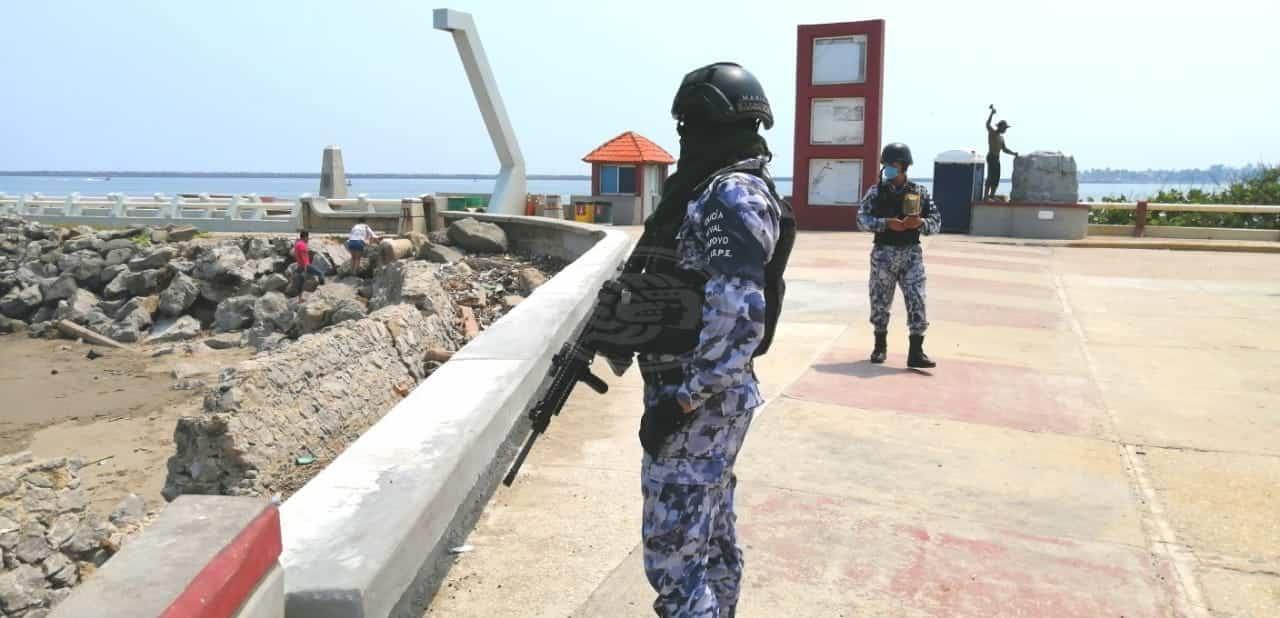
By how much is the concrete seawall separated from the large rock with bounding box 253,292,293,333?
9009 mm

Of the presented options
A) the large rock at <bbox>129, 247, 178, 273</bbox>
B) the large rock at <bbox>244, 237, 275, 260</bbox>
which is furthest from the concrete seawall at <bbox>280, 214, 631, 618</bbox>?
the large rock at <bbox>129, 247, 178, 273</bbox>

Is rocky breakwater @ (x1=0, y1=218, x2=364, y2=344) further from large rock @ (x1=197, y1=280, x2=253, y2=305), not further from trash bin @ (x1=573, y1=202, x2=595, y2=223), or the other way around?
trash bin @ (x1=573, y1=202, x2=595, y2=223)

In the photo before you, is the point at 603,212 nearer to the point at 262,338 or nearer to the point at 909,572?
the point at 262,338

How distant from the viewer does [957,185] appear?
21.0 m

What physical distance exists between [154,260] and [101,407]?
7.47 meters

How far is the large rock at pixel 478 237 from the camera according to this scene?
46.8ft

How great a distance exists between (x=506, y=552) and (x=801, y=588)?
44.7 inches

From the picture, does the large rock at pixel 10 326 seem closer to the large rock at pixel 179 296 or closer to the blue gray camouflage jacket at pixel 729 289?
the large rock at pixel 179 296

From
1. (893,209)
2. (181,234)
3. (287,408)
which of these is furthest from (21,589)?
(181,234)

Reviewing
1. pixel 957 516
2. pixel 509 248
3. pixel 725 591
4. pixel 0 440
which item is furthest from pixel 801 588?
pixel 509 248

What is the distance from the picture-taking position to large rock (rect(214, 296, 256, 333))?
1471cm

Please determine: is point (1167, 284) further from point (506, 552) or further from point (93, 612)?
point (93, 612)

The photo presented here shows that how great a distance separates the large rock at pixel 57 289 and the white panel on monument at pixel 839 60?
53.4 ft

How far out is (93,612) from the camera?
1.82 m
